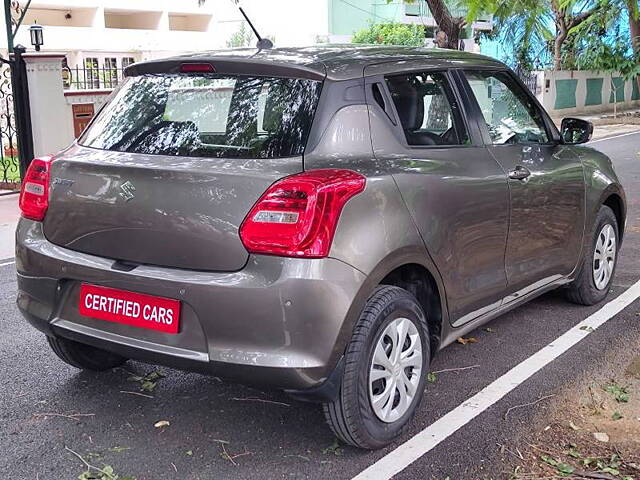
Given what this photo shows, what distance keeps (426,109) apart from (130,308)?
176 centimetres

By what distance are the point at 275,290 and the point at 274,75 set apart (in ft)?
3.29

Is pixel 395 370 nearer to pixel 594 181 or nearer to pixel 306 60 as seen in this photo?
pixel 306 60

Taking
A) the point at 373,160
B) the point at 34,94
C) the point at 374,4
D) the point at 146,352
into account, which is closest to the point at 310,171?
the point at 373,160

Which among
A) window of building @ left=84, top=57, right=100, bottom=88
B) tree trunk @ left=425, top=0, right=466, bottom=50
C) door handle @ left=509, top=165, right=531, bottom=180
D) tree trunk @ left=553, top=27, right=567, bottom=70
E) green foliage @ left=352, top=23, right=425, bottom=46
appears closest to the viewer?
door handle @ left=509, top=165, right=531, bottom=180

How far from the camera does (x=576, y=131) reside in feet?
17.0

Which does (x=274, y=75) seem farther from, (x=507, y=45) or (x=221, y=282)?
(x=507, y=45)

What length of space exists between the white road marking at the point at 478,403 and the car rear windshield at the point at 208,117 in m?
1.39

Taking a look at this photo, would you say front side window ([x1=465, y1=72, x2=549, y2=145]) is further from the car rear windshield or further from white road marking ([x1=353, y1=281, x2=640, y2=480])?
the car rear windshield

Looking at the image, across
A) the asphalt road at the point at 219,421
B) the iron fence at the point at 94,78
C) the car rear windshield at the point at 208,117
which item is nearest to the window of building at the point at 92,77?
the iron fence at the point at 94,78

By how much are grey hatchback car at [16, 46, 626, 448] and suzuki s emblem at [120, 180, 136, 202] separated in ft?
0.06

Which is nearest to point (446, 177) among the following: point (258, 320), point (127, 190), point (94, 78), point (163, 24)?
point (258, 320)

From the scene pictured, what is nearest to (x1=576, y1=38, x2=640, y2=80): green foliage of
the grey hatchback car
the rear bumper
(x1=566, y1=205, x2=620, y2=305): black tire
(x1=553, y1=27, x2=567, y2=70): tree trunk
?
(x1=553, y1=27, x2=567, y2=70): tree trunk

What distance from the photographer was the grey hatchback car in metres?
3.19

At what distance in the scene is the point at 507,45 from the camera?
32.5 m
